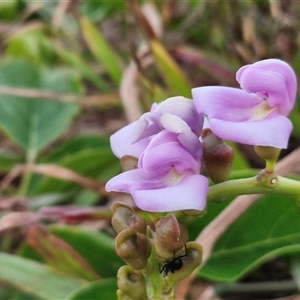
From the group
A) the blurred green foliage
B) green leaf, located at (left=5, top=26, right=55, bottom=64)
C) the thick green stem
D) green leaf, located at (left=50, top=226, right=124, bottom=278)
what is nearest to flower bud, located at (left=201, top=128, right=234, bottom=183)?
the thick green stem

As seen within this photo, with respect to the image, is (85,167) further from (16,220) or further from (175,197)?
(175,197)

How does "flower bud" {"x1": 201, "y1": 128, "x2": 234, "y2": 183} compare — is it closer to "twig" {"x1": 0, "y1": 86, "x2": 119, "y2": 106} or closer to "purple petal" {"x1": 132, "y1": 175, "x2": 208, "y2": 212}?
"purple petal" {"x1": 132, "y1": 175, "x2": 208, "y2": 212}

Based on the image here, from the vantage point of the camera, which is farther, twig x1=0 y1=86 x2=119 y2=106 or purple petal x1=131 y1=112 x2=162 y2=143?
twig x1=0 y1=86 x2=119 y2=106

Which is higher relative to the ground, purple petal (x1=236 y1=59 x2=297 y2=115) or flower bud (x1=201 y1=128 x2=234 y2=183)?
purple petal (x1=236 y1=59 x2=297 y2=115)

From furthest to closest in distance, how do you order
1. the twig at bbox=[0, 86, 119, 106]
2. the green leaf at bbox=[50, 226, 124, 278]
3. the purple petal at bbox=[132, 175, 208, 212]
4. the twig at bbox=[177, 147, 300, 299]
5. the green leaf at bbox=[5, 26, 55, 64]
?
the green leaf at bbox=[5, 26, 55, 64] → the twig at bbox=[0, 86, 119, 106] → the green leaf at bbox=[50, 226, 124, 278] → the twig at bbox=[177, 147, 300, 299] → the purple petal at bbox=[132, 175, 208, 212]

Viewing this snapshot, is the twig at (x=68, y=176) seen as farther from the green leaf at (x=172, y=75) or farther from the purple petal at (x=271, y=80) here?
the purple petal at (x=271, y=80)

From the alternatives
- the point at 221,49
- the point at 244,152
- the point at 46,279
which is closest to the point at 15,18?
the point at 221,49
